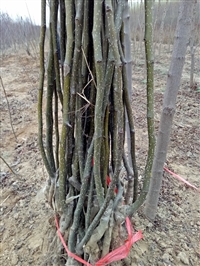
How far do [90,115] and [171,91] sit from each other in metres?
0.49

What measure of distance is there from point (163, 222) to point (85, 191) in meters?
0.75

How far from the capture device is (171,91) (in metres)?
1.11

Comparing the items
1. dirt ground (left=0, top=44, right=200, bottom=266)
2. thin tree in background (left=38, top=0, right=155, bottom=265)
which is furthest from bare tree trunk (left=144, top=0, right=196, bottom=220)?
thin tree in background (left=38, top=0, right=155, bottom=265)

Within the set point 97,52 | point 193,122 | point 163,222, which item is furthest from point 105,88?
point 193,122

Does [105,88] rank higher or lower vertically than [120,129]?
higher

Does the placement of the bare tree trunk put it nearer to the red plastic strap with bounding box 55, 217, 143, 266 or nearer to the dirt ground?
the dirt ground

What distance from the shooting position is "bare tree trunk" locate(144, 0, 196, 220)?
1002 mm

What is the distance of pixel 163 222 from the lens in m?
1.38

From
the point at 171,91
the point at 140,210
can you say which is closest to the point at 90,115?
the point at 171,91

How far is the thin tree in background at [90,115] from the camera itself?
672mm

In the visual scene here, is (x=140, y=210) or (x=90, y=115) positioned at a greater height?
(x=90, y=115)

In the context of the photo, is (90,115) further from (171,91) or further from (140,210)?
(140,210)

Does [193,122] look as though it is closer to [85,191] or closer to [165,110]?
[165,110]

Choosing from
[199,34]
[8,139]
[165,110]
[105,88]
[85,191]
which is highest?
[199,34]
